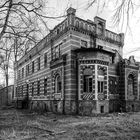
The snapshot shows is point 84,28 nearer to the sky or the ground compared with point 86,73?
nearer to the sky

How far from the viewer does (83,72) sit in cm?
1998

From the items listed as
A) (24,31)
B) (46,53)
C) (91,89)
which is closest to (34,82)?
(46,53)

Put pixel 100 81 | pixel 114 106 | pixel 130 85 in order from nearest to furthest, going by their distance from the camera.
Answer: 1. pixel 100 81
2. pixel 114 106
3. pixel 130 85

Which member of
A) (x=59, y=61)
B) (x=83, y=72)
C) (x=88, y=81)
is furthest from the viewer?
(x=59, y=61)

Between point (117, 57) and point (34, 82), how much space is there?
14.0m

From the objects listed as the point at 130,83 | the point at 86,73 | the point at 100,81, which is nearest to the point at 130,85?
the point at 130,83

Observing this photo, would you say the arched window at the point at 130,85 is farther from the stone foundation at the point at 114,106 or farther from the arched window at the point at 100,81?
the arched window at the point at 100,81

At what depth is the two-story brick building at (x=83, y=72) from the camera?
19828mm

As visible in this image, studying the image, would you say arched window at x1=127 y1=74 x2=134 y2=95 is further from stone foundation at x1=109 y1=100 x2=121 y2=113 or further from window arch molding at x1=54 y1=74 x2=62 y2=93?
window arch molding at x1=54 y1=74 x2=62 y2=93

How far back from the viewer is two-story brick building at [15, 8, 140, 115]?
65.1 ft

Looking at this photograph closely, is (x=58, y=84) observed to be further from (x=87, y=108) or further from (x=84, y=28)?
(x=84, y=28)

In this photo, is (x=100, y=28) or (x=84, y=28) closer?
(x=84, y=28)

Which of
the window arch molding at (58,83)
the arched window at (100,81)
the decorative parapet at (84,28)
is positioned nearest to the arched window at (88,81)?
the arched window at (100,81)

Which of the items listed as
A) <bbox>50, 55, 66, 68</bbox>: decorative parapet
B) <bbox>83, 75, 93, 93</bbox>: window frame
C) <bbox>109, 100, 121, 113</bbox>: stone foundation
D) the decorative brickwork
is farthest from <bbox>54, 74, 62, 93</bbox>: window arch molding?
<bbox>109, 100, 121, 113</bbox>: stone foundation
